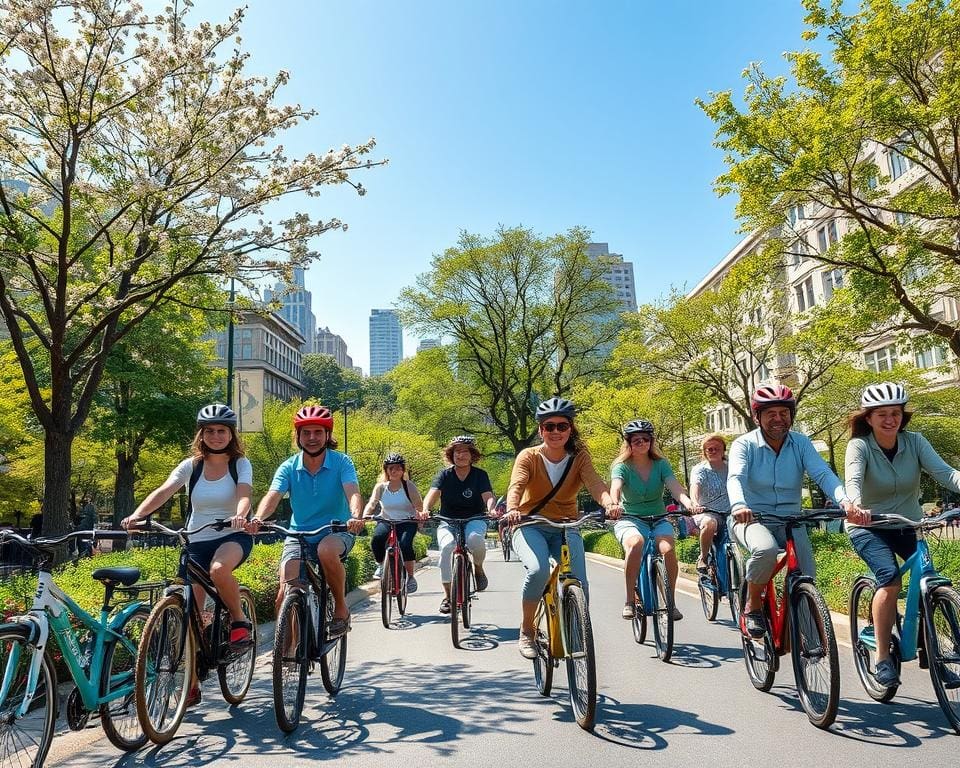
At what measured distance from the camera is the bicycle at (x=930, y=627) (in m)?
4.36

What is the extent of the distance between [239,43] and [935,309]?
1283 inches

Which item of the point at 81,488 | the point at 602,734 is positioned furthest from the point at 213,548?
the point at 81,488

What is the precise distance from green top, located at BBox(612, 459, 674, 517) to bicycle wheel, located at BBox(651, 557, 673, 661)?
964 millimetres

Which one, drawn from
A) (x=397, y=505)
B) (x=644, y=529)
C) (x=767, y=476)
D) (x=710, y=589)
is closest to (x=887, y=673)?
(x=767, y=476)

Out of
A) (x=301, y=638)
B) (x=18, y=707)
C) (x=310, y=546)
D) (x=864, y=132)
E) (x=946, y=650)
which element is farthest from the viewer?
(x=864, y=132)

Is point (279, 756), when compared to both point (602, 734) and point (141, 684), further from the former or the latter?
point (602, 734)

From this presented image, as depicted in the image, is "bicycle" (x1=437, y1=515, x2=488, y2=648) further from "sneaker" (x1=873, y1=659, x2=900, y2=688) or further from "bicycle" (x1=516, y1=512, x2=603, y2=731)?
"sneaker" (x1=873, y1=659, x2=900, y2=688)

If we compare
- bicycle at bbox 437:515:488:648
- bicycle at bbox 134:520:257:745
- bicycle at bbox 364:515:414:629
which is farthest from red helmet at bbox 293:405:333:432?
bicycle at bbox 364:515:414:629

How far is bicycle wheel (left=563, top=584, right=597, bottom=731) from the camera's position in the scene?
4570 mm

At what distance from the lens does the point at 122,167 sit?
42.5ft

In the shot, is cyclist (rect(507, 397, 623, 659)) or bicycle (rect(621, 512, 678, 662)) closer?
cyclist (rect(507, 397, 623, 659))

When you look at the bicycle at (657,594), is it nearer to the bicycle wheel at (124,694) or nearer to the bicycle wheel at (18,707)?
the bicycle wheel at (124,694)

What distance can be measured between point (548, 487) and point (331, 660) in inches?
80.7

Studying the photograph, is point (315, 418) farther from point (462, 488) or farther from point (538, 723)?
point (462, 488)
